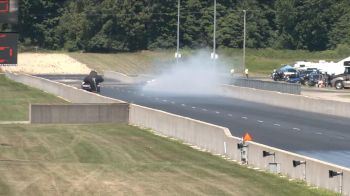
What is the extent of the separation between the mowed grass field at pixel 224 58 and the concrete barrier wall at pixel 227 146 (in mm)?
88031

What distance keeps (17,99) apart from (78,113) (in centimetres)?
2174

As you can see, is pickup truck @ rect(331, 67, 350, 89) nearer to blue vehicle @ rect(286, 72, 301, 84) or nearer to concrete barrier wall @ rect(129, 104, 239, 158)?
blue vehicle @ rect(286, 72, 301, 84)

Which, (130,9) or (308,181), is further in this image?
(130,9)

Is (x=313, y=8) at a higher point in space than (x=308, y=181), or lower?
higher

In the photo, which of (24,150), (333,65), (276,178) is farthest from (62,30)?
(276,178)

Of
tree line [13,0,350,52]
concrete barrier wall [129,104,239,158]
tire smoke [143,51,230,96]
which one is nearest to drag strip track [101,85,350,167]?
concrete barrier wall [129,104,239,158]

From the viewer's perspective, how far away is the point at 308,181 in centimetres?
2602

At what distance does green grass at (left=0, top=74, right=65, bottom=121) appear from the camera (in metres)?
54.1

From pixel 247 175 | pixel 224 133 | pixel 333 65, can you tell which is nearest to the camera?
pixel 247 175

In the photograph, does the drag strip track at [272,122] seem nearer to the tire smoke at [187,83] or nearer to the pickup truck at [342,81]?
the tire smoke at [187,83]

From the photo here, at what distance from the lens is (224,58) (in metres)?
149

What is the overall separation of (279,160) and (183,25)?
13295 cm

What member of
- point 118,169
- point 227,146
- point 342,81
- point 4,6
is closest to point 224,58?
point 342,81

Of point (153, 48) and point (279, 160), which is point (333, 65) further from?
point (279, 160)
